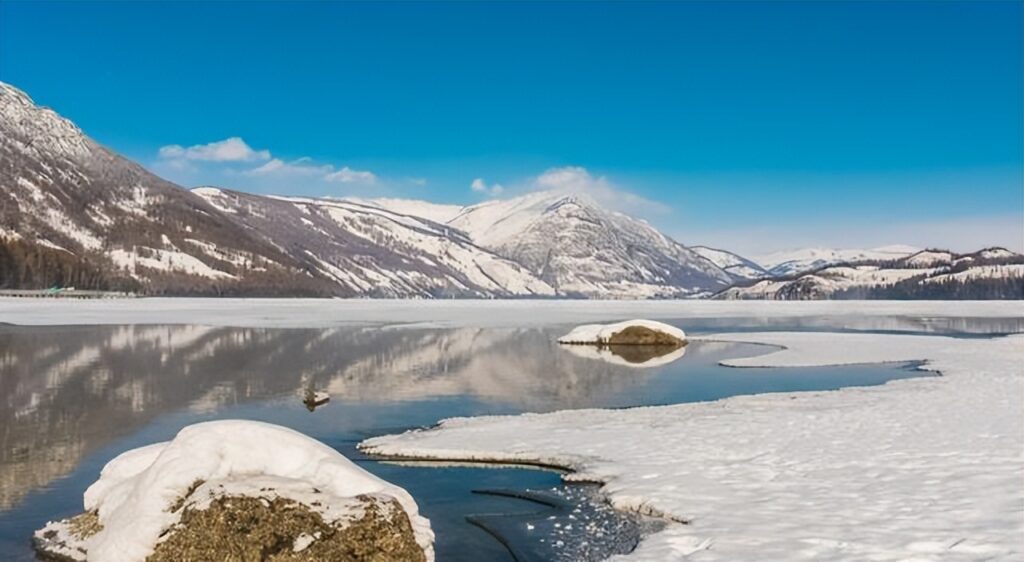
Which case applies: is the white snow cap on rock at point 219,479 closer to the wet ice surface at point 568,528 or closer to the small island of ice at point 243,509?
the small island of ice at point 243,509

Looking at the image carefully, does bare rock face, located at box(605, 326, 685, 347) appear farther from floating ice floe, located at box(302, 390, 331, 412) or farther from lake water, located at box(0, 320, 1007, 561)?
floating ice floe, located at box(302, 390, 331, 412)

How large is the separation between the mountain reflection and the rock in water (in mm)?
4066

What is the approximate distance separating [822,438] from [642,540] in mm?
8622

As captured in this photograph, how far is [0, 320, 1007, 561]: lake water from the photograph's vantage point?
13500mm

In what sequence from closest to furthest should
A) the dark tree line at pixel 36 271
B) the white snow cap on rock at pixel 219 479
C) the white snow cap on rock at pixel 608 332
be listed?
the white snow cap on rock at pixel 219 479 → the white snow cap on rock at pixel 608 332 → the dark tree line at pixel 36 271

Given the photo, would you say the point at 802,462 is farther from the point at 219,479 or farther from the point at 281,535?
the point at 219,479

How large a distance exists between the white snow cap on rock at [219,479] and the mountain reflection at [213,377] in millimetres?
4896

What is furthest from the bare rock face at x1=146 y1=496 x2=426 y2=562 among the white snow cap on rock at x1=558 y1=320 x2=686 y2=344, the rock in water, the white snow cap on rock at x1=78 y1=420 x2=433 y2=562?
the white snow cap on rock at x1=558 y1=320 x2=686 y2=344

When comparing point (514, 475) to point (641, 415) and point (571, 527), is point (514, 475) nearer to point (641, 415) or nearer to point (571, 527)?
point (571, 527)

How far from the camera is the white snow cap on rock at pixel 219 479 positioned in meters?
10.6

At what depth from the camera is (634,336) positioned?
54188mm

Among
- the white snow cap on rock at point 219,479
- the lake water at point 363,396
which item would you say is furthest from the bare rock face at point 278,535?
the lake water at point 363,396

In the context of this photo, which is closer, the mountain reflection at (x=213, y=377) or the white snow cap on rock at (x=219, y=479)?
the white snow cap on rock at (x=219, y=479)

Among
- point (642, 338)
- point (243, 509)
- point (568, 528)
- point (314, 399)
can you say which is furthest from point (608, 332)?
point (243, 509)
